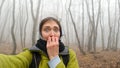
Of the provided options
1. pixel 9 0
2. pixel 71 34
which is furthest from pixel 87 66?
pixel 71 34

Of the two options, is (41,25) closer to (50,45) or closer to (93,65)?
(50,45)

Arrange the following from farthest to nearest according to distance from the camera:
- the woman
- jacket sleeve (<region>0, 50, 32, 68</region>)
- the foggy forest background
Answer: the foggy forest background, the woman, jacket sleeve (<region>0, 50, 32, 68</region>)

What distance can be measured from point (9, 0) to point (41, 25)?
1224 inches

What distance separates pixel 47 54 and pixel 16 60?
170 millimetres

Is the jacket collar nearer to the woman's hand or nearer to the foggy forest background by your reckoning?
the woman's hand

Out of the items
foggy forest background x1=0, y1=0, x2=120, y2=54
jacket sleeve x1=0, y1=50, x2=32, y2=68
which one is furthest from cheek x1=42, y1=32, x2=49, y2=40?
foggy forest background x1=0, y1=0, x2=120, y2=54

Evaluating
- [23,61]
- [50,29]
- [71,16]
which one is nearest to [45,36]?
[50,29]

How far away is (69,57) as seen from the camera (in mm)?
1299

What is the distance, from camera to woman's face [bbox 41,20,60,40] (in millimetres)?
1276

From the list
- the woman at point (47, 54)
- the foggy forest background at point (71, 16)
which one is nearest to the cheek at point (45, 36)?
the woman at point (47, 54)

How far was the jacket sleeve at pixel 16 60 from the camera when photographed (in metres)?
1.08

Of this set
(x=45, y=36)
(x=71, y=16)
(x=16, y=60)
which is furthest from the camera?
(x=71, y=16)

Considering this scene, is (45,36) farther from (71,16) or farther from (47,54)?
(71,16)

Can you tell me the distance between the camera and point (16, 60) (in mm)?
1154
